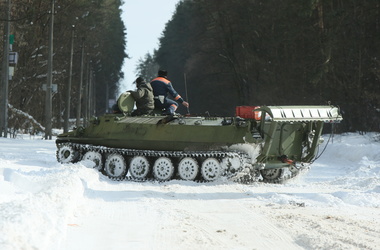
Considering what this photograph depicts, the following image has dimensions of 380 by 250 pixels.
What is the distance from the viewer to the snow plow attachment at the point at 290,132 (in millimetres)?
12930

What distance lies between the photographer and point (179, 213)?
30.1 ft

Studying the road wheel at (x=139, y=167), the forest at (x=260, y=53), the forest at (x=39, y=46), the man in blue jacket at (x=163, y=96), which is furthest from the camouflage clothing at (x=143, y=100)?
the forest at (x=39, y=46)

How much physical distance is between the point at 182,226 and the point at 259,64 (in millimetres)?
38784

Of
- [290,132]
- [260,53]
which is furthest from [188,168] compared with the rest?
[260,53]

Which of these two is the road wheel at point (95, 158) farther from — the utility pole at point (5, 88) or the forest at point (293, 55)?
the utility pole at point (5, 88)

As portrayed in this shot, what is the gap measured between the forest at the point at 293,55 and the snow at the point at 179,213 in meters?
3.96

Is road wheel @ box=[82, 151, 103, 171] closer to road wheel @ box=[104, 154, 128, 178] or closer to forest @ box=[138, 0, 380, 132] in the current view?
road wheel @ box=[104, 154, 128, 178]

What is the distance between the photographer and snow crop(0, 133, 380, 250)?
6.88m

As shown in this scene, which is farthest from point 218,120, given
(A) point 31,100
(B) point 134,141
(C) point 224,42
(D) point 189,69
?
(D) point 189,69

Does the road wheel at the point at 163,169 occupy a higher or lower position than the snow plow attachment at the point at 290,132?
lower

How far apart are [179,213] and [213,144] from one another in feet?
14.8

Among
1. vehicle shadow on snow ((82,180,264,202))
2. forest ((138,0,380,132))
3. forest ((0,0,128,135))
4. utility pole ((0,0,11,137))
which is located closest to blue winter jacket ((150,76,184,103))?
forest ((138,0,380,132))

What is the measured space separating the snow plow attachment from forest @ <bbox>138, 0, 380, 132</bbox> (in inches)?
97.2

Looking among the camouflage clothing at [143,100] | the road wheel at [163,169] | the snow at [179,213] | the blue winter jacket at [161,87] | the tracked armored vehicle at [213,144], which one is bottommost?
the snow at [179,213]
